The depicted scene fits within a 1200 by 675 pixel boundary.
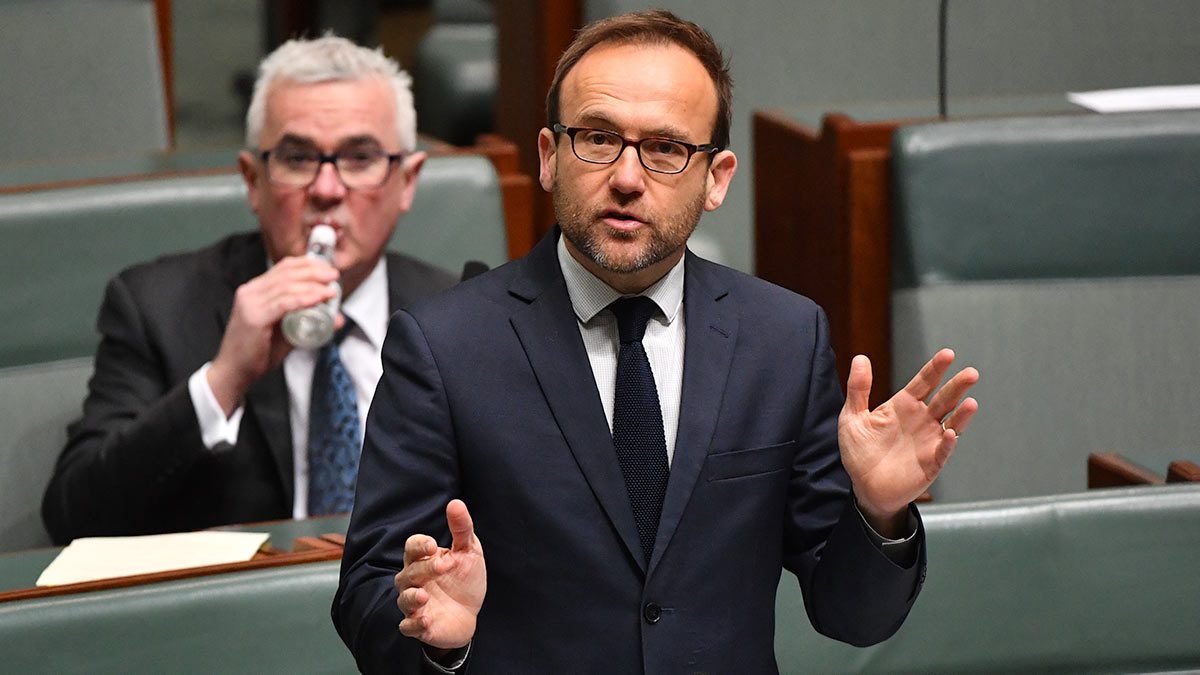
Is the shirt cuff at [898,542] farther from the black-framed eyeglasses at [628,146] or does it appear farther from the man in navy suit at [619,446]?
the black-framed eyeglasses at [628,146]

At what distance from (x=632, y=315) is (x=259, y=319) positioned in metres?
0.48

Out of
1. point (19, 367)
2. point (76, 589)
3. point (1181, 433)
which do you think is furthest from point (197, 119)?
point (76, 589)

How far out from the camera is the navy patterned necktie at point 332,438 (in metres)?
1.11

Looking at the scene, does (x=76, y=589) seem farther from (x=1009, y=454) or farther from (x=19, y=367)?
(x=1009, y=454)

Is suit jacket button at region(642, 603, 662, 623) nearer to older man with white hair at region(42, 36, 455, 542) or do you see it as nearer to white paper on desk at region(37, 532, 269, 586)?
white paper on desk at region(37, 532, 269, 586)

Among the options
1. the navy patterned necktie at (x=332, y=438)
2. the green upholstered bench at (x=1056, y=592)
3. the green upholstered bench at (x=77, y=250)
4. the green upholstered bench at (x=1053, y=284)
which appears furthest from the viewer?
the green upholstered bench at (x=1053, y=284)

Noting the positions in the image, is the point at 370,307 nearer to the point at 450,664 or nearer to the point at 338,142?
the point at 338,142

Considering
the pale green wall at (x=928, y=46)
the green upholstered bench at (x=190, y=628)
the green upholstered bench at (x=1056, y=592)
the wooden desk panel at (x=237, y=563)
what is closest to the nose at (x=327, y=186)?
the wooden desk panel at (x=237, y=563)

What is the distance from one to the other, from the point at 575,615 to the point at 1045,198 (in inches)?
33.2

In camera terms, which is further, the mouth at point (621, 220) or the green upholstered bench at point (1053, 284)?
the green upholstered bench at point (1053, 284)

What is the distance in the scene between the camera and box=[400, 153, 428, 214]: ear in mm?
1196

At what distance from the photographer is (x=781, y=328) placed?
66cm

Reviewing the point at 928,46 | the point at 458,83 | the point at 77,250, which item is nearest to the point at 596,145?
the point at 77,250

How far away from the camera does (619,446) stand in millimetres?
623
